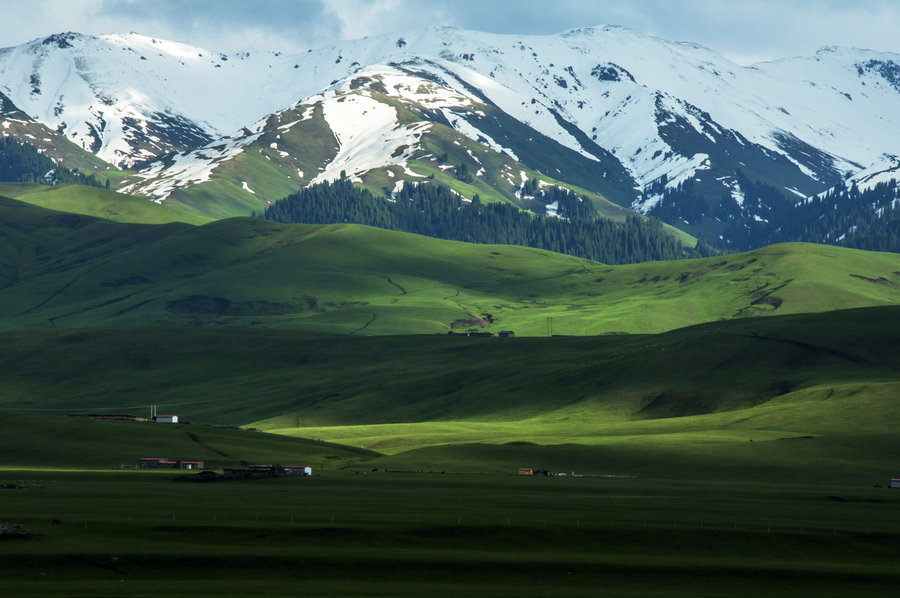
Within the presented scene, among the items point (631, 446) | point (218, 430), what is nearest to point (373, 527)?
point (631, 446)

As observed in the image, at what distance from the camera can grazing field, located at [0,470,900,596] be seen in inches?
2516

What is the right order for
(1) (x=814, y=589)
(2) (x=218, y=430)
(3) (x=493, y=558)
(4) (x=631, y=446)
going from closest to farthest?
1. (1) (x=814, y=589)
2. (3) (x=493, y=558)
3. (4) (x=631, y=446)
4. (2) (x=218, y=430)

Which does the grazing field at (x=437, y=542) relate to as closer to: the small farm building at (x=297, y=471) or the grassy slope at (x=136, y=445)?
the small farm building at (x=297, y=471)

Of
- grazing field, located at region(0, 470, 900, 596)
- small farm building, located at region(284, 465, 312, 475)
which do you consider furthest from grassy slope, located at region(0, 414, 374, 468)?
grazing field, located at region(0, 470, 900, 596)

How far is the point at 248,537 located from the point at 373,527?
29.2 ft

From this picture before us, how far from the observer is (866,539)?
8444 centimetres

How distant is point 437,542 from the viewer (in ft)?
257

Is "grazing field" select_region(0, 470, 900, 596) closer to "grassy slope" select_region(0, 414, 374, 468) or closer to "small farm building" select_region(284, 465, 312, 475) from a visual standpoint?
"small farm building" select_region(284, 465, 312, 475)

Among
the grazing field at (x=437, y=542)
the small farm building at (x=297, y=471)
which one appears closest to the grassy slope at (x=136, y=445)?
the small farm building at (x=297, y=471)

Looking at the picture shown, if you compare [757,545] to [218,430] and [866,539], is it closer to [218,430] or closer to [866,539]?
[866,539]

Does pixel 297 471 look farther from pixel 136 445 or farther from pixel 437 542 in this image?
pixel 437 542

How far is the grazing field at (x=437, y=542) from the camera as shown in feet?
210

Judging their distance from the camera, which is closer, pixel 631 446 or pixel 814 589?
pixel 814 589

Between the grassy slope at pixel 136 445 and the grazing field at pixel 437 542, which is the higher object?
the grazing field at pixel 437 542
